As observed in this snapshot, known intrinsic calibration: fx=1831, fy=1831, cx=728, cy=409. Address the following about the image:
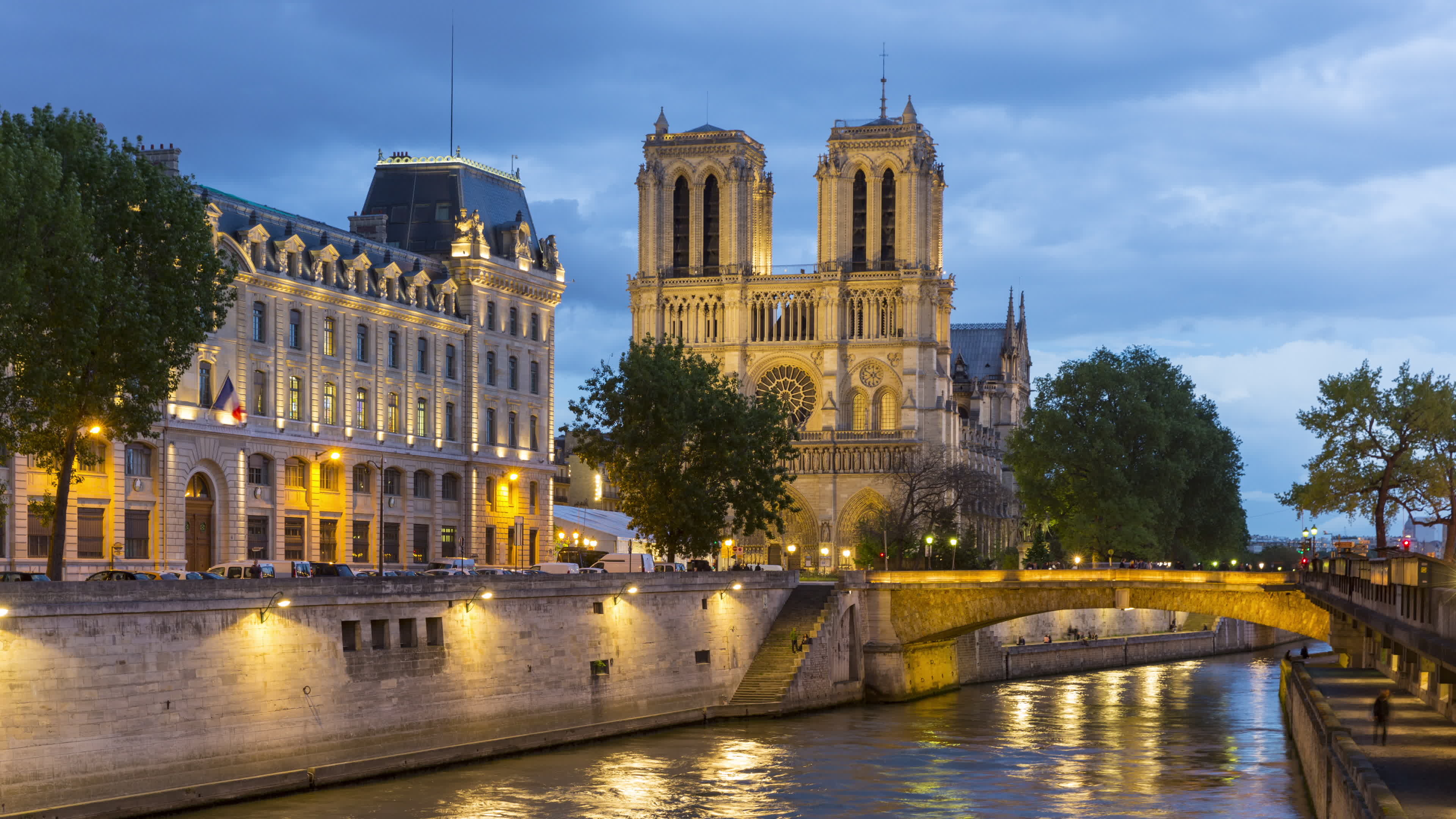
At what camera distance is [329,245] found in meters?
76.9

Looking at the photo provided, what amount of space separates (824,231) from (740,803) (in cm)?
10560

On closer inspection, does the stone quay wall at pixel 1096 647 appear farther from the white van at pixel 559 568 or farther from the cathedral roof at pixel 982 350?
the cathedral roof at pixel 982 350

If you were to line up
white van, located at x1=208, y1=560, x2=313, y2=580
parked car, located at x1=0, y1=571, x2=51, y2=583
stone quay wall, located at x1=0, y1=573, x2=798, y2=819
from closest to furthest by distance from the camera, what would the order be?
stone quay wall, located at x1=0, y1=573, x2=798, y2=819 < parked car, located at x1=0, y1=571, x2=51, y2=583 < white van, located at x1=208, y1=560, x2=313, y2=580

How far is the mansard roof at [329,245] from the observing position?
2803 inches

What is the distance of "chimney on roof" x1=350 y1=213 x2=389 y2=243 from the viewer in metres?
86.5

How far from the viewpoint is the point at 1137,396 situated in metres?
107

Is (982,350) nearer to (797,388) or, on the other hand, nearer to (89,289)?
(797,388)

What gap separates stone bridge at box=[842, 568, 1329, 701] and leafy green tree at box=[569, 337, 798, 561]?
5.98m

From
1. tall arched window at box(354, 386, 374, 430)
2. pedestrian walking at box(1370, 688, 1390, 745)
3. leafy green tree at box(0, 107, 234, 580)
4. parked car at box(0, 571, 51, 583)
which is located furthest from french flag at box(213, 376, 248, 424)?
pedestrian walking at box(1370, 688, 1390, 745)

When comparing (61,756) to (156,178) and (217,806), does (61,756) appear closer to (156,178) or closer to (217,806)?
(217,806)

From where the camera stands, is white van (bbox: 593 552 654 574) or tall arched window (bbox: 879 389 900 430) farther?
tall arched window (bbox: 879 389 900 430)

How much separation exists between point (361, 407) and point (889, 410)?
74547 mm

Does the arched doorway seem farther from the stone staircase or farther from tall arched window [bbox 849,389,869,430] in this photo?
tall arched window [bbox 849,389,869,430]

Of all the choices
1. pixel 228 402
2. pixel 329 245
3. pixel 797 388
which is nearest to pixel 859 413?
pixel 797 388
